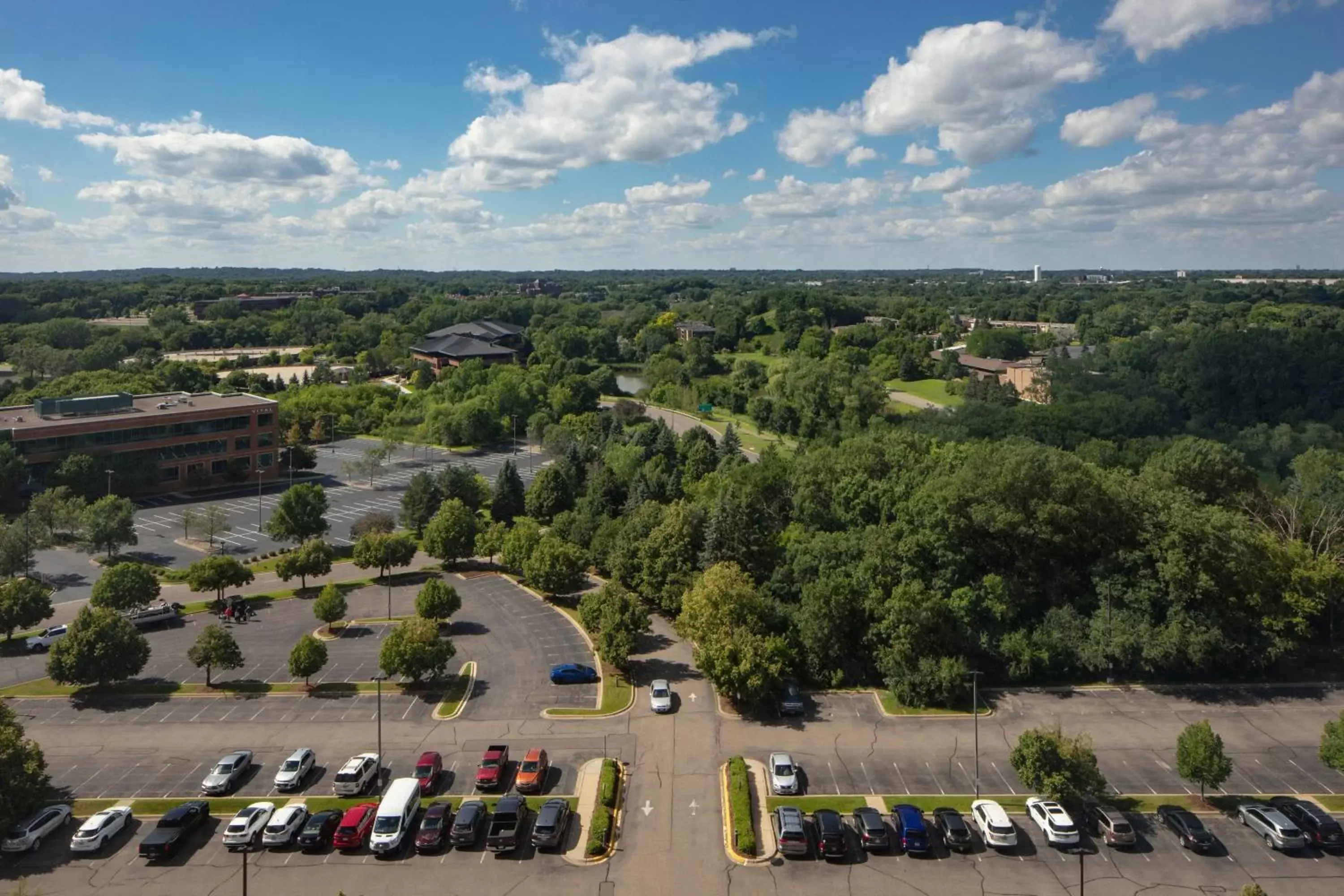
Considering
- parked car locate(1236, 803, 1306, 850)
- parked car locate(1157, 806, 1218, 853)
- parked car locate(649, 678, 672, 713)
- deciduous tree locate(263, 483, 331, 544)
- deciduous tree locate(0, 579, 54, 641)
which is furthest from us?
deciduous tree locate(263, 483, 331, 544)

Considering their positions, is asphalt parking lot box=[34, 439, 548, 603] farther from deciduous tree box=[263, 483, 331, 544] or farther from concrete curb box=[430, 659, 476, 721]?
concrete curb box=[430, 659, 476, 721]

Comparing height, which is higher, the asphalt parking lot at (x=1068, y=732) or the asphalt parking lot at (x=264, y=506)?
the asphalt parking lot at (x=1068, y=732)

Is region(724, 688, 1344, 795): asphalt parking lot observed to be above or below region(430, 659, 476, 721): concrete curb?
above

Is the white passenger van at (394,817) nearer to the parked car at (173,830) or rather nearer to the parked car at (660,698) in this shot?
the parked car at (173,830)

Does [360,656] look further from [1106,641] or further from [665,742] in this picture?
[1106,641]

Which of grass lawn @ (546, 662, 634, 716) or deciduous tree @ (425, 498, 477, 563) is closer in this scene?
grass lawn @ (546, 662, 634, 716)

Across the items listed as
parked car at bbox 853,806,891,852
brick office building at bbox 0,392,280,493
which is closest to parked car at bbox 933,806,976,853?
parked car at bbox 853,806,891,852

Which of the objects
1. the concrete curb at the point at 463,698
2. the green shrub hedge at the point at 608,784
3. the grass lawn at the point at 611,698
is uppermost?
the green shrub hedge at the point at 608,784

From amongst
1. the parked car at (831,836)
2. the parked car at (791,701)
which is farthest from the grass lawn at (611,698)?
the parked car at (831,836)

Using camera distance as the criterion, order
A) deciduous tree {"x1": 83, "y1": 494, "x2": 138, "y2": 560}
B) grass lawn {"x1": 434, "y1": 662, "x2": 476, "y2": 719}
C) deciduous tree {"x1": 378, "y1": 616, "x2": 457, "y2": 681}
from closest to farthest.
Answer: grass lawn {"x1": 434, "y1": 662, "x2": 476, "y2": 719} → deciduous tree {"x1": 378, "y1": 616, "x2": 457, "y2": 681} → deciduous tree {"x1": 83, "y1": 494, "x2": 138, "y2": 560}
